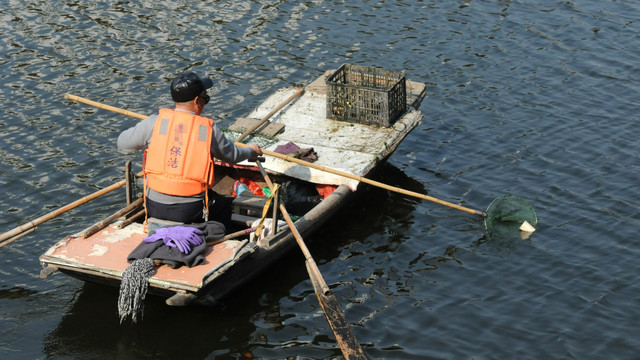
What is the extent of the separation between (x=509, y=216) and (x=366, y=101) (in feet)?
9.05

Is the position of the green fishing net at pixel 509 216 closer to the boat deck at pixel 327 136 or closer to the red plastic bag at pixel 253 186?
the boat deck at pixel 327 136

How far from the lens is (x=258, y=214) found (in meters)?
11.3

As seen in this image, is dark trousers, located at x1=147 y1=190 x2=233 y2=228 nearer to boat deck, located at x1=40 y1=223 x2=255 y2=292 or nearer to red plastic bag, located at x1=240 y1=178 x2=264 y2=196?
boat deck, located at x1=40 y1=223 x2=255 y2=292

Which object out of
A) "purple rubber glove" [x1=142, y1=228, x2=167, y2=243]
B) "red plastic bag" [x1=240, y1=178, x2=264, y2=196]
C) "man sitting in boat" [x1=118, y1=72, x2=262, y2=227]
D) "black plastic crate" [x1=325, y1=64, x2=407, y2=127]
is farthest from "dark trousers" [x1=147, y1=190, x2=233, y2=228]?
Result: "black plastic crate" [x1=325, y1=64, x2=407, y2=127]

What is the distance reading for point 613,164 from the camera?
1352 cm

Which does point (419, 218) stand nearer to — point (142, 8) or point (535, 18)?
point (535, 18)

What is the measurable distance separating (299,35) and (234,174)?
675cm

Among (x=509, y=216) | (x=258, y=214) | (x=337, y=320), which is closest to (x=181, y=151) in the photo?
(x=258, y=214)

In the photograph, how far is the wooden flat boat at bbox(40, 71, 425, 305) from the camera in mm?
9258

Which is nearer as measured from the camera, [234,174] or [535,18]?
[234,174]

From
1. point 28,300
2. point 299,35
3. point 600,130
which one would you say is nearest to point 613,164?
point 600,130

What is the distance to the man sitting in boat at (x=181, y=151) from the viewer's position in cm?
953

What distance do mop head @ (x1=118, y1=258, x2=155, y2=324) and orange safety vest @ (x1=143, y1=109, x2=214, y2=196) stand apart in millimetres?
1026

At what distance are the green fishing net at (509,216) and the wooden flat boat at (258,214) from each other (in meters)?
1.73
